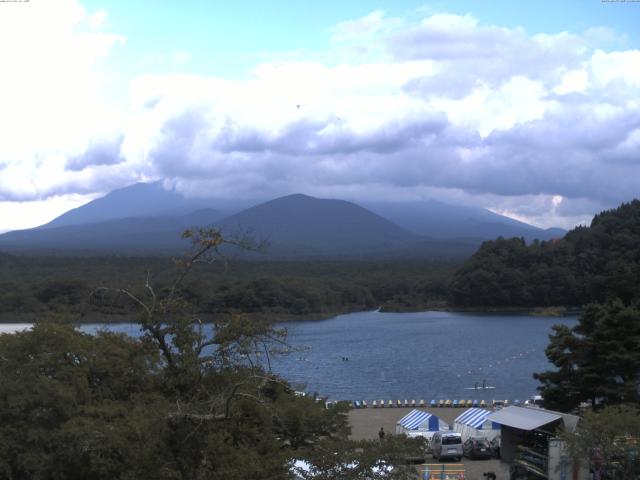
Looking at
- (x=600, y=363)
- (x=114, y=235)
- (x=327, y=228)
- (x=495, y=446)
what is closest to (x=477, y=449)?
(x=495, y=446)

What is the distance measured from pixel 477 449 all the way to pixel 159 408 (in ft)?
25.8

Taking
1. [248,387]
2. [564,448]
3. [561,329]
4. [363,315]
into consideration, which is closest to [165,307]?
[248,387]

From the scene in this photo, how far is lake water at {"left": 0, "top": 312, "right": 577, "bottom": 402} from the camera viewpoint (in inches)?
1086

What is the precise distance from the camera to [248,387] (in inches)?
291

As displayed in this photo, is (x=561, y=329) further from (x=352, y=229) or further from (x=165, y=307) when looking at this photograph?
(x=352, y=229)

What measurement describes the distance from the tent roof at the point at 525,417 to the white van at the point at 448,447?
1.58 metres

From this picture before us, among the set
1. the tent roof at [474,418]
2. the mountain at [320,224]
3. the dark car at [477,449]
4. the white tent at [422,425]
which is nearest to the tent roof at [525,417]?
the dark car at [477,449]

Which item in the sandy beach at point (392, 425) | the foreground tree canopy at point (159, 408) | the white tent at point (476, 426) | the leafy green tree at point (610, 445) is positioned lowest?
the sandy beach at point (392, 425)

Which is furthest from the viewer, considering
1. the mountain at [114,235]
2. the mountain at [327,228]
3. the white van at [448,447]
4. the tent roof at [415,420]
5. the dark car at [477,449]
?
the mountain at [327,228]

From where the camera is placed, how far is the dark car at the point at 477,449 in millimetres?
13477

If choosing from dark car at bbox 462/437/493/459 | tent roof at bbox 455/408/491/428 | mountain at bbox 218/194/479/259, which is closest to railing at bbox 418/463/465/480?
dark car at bbox 462/437/493/459

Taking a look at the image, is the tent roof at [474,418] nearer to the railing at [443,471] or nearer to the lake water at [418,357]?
the railing at [443,471]

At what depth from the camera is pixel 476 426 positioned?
48.1ft

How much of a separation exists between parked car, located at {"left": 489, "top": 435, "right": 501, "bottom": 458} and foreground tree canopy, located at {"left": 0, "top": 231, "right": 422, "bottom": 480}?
5.20 m
